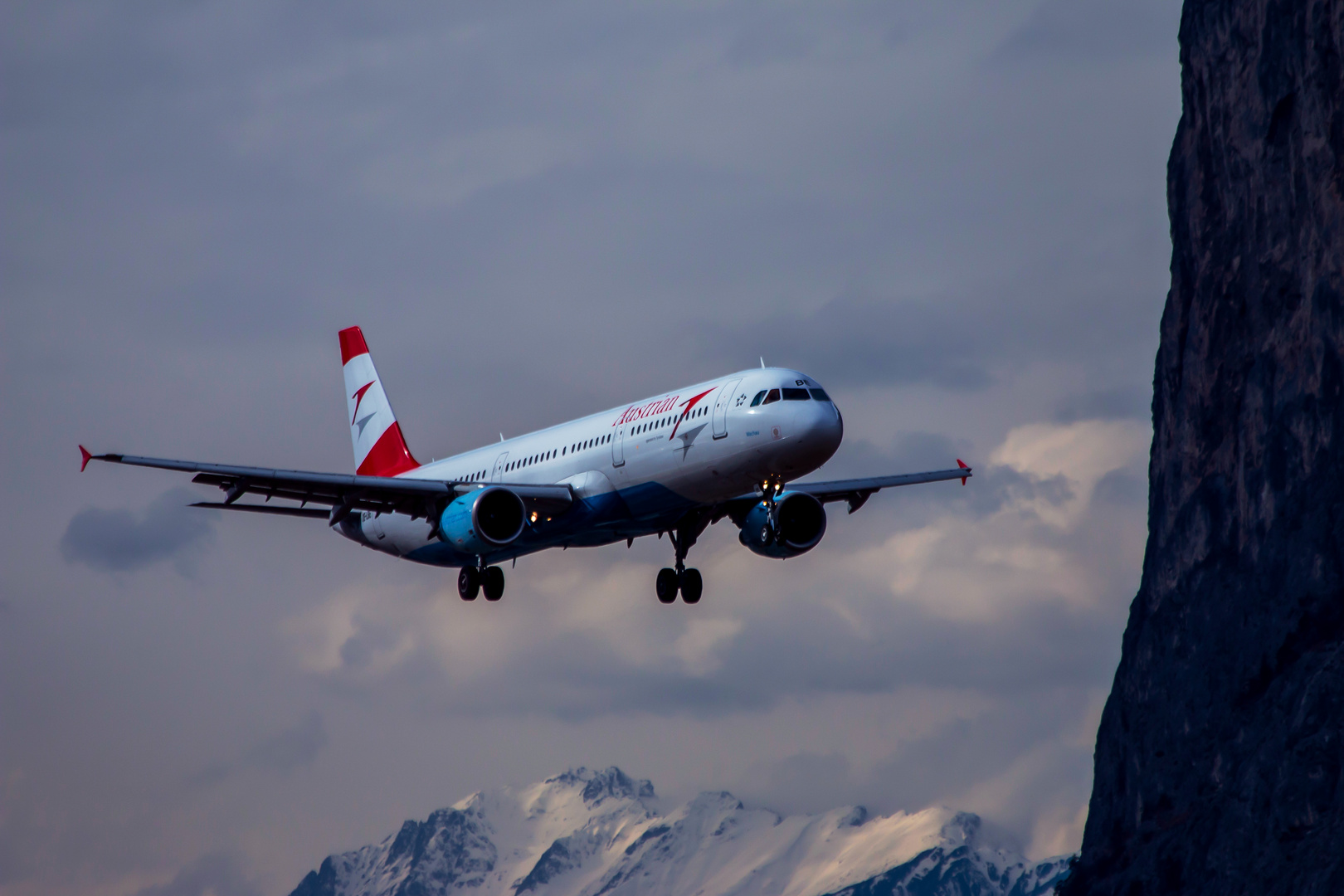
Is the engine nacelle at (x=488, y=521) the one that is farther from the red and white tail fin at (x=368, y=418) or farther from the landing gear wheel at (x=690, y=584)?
the red and white tail fin at (x=368, y=418)

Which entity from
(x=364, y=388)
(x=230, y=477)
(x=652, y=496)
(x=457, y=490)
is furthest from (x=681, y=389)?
(x=364, y=388)

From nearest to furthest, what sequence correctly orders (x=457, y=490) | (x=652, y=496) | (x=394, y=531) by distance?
(x=652, y=496) → (x=457, y=490) → (x=394, y=531)

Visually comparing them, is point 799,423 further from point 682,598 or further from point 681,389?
point 682,598

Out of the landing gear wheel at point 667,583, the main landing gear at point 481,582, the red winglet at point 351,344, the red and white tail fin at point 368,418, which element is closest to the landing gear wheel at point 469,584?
the main landing gear at point 481,582

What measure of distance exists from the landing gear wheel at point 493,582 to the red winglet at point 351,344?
28377mm

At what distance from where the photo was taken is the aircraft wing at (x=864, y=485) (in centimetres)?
6625

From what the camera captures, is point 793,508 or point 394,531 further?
point 394,531

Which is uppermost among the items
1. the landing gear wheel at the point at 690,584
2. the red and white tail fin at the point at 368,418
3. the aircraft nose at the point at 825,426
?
the red and white tail fin at the point at 368,418

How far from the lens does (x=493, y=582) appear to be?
211 feet

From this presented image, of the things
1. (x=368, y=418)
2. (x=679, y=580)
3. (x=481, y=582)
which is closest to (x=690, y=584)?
(x=679, y=580)

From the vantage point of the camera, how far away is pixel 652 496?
58.1 m

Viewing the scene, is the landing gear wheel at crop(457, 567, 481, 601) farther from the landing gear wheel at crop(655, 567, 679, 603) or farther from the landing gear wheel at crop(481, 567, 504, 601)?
the landing gear wheel at crop(655, 567, 679, 603)

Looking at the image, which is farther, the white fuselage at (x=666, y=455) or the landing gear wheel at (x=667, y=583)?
the landing gear wheel at (x=667, y=583)

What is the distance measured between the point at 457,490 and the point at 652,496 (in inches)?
328
